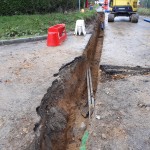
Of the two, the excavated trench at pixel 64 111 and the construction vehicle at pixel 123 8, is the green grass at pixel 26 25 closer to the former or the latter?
the excavated trench at pixel 64 111

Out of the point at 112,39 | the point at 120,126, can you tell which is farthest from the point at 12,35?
the point at 120,126

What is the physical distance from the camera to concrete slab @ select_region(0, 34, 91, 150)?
312 centimetres

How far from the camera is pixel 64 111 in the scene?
4480 mm

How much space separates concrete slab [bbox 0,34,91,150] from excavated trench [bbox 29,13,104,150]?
132mm

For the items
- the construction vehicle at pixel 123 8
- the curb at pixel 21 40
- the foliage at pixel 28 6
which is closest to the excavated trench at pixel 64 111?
the curb at pixel 21 40

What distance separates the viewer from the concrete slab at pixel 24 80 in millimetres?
3121

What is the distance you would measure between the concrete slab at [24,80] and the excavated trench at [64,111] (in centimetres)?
13

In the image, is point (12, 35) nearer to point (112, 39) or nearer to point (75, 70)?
point (112, 39)

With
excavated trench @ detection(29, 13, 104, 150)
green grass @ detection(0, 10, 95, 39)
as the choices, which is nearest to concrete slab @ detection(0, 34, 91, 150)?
excavated trench @ detection(29, 13, 104, 150)

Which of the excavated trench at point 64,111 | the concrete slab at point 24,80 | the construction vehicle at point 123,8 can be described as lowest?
the excavated trench at point 64,111

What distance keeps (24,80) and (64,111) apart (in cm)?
124

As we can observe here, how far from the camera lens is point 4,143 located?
2891 mm

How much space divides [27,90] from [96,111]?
147 cm

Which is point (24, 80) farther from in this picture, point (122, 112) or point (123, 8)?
point (123, 8)
